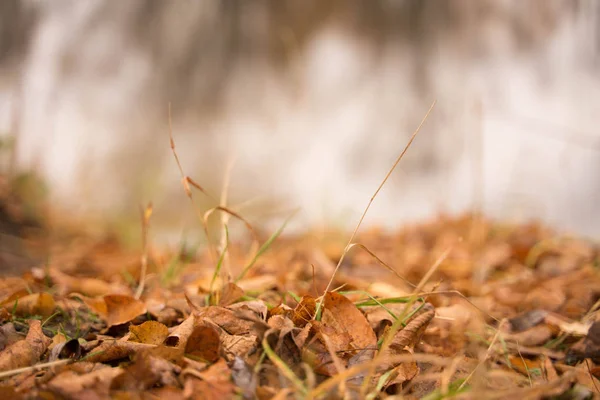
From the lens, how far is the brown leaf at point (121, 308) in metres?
0.73

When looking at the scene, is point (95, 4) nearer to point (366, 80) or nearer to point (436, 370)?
point (366, 80)

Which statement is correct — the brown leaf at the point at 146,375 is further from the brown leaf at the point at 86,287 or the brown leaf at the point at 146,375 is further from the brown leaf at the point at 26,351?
the brown leaf at the point at 86,287

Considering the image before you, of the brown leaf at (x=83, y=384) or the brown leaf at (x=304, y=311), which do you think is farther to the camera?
the brown leaf at (x=304, y=311)

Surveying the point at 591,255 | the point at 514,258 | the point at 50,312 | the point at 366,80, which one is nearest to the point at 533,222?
the point at 591,255

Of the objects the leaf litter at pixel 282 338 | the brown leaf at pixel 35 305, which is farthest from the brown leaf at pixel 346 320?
the brown leaf at pixel 35 305

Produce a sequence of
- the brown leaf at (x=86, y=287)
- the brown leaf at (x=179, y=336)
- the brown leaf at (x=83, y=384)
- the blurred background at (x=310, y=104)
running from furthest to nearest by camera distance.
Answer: the blurred background at (x=310, y=104)
the brown leaf at (x=86, y=287)
the brown leaf at (x=179, y=336)
the brown leaf at (x=83, y=384)

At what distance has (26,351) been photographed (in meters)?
0.58

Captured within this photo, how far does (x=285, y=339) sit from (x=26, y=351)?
327mm

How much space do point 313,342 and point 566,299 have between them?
2.81ft

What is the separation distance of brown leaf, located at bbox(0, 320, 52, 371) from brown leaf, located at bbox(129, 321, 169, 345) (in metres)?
0.12

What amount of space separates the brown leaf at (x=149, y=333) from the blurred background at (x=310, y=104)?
64.6 inches

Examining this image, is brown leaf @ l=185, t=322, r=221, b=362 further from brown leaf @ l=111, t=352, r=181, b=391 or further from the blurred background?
the blurred background

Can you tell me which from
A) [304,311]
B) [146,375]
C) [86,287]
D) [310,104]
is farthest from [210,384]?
[310,104]

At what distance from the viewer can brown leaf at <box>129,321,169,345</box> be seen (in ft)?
1.99
